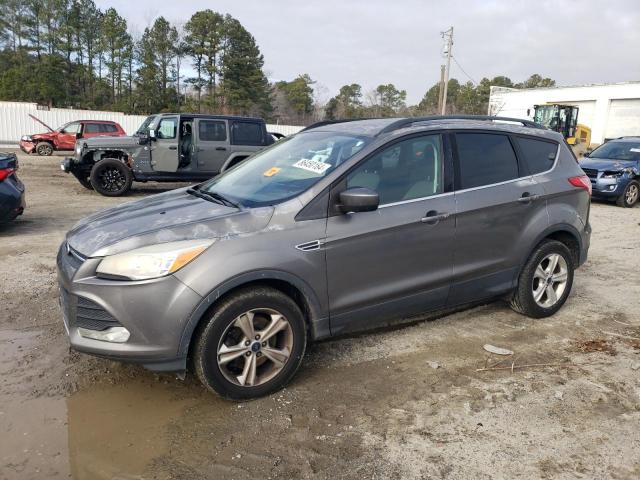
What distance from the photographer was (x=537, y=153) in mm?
4586

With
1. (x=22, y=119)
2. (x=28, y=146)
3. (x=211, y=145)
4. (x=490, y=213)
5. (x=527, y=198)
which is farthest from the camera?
(x=22, y=119)

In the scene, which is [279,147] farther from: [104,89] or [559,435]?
[104,89]

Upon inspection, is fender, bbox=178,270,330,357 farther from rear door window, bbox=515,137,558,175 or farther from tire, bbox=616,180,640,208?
tire, bbox=616,180,640,208

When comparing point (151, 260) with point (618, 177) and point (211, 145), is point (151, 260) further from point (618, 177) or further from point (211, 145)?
point (618, 177)

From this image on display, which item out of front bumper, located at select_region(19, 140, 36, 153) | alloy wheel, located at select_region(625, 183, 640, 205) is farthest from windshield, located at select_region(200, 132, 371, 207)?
front bumper, located at select_region(19, 140, 36, 153)

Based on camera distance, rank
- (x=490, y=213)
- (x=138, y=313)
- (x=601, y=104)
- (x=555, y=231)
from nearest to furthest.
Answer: (x=138, y=313), (x=490, y=213), (x=555, y=231), (x=601, y=104)

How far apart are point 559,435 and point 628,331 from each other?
2.13m

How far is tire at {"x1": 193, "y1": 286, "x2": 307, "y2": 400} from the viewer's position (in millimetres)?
3010

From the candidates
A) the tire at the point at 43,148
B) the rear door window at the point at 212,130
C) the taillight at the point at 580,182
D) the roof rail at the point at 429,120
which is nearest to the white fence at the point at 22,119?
the tire at the point at 43,148

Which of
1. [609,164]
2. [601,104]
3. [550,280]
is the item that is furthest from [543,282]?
[601,104]

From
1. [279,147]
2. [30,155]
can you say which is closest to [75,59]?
[30,155]

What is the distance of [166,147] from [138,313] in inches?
375

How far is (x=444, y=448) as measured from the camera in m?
2.80

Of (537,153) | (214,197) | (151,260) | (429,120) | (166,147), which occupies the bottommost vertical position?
(151,260)
